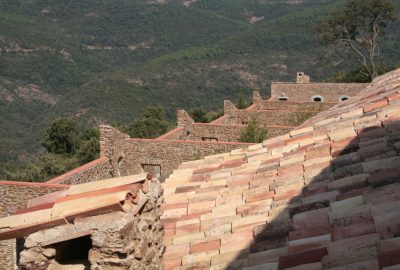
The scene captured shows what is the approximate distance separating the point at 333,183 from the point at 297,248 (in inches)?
41.0

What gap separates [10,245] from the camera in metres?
13.0

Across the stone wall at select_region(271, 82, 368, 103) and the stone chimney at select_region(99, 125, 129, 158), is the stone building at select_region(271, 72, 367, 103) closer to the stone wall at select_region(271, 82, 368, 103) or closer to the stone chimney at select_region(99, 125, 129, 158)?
the stone wall at select_region(271, 82, 368, 103)

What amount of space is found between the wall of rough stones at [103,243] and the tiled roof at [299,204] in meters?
0.52

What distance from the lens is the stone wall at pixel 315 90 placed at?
85.6 ft

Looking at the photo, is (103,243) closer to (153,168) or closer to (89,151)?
(153,168)

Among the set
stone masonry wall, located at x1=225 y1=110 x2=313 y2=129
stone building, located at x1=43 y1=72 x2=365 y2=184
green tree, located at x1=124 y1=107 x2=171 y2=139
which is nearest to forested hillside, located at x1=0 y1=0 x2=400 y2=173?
green tree, located at x1=124 y1=107 x2=171 y2=139

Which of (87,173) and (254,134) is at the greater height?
(254,134)

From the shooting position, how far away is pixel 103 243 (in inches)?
133

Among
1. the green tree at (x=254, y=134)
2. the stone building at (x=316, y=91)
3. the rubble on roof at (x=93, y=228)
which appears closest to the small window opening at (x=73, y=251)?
the rubble on roof at (x=93, y=228)

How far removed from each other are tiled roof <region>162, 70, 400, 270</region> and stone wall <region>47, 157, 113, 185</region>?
7561mm

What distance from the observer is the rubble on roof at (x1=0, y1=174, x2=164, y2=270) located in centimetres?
341

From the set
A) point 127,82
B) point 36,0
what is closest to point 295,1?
point 36,0

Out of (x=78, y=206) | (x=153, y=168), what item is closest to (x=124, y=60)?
(x=153, y=168)

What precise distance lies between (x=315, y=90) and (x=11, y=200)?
17845 mm
